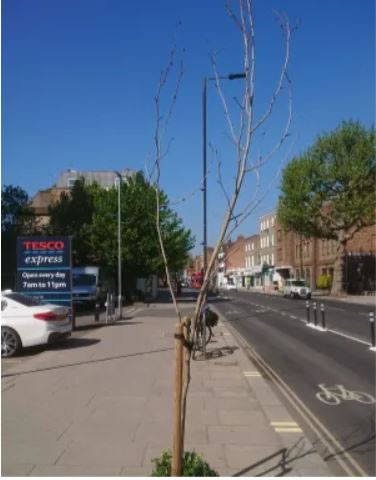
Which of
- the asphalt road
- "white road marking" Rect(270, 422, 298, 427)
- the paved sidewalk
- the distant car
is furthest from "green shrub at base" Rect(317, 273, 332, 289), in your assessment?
"white road marking" Rect(270, 422, 298, 427)

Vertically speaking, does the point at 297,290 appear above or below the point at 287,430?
above

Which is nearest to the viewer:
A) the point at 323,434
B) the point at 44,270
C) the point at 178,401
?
the point at 178,401

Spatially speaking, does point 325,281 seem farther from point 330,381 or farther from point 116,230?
point 330,381

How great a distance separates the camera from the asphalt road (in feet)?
21.9

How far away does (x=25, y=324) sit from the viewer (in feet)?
44.9

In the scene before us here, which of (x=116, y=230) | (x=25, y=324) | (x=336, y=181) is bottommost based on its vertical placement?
(x=25, y=324)

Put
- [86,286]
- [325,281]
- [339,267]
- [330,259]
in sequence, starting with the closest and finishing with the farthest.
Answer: [86,286], [339,267], [325,281], [330,259]

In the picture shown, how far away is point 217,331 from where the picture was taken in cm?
2103

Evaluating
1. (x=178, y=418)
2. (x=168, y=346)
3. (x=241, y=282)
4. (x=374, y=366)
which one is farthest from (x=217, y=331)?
(x=241, y=282)

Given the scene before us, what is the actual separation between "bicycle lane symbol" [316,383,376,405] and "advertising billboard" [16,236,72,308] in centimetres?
1114

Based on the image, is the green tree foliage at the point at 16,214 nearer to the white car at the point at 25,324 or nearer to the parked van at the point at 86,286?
the parked van at the point at 86,286

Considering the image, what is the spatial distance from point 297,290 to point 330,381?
4498 centimetres

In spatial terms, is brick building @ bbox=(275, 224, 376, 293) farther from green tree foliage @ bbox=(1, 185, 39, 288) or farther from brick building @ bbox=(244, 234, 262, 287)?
green tree foliage @ bbox=(1, 185, 39, 288)

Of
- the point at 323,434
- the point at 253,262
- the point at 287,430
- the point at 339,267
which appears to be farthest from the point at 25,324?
the point at 253,262
